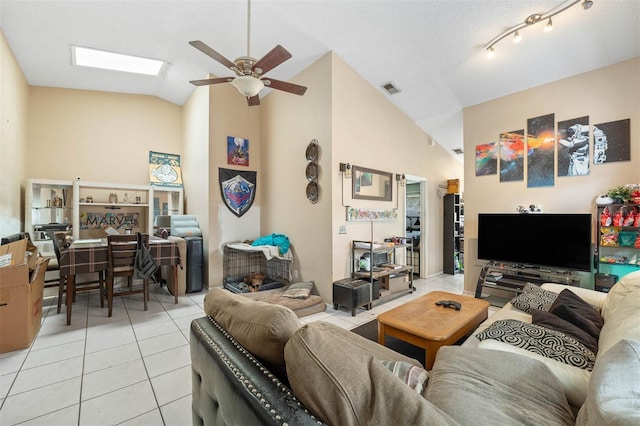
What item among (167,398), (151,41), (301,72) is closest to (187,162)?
(151,41)

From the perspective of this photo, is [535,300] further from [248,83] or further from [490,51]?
[248,83]

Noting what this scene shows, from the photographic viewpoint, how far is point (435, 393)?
3.31 ft

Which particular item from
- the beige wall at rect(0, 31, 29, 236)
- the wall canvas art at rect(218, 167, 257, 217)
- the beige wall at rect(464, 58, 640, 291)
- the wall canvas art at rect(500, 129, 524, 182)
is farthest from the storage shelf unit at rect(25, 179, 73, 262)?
the wall canvas art at rect(500, 129, 524, 182)

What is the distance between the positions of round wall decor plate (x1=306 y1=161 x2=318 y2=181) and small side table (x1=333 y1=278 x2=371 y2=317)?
1.55 metres

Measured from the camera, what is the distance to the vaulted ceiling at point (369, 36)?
9.41 feet

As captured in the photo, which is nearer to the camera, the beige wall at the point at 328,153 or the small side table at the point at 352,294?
the small side table at the point at 352,294

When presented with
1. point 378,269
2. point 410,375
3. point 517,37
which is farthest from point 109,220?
point 517,37

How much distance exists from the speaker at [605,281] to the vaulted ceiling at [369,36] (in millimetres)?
2514

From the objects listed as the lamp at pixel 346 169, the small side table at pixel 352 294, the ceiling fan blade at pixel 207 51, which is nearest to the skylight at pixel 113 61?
the ceiling fan blade at pixel 207 51

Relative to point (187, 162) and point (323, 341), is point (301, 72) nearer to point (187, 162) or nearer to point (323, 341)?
point (187, 162)

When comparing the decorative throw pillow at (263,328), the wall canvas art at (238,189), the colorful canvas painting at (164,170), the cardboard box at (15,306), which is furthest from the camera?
the colorful canvas painting at (164,170)

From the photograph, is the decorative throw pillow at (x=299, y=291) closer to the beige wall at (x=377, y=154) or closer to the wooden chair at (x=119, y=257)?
the beige wall at (x=377, y=154)

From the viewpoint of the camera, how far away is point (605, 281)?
122 inches

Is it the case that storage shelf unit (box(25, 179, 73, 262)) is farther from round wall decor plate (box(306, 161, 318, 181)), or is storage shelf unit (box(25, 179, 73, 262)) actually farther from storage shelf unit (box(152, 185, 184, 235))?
round wall decor plate (box(306, 161, 318, 181))
